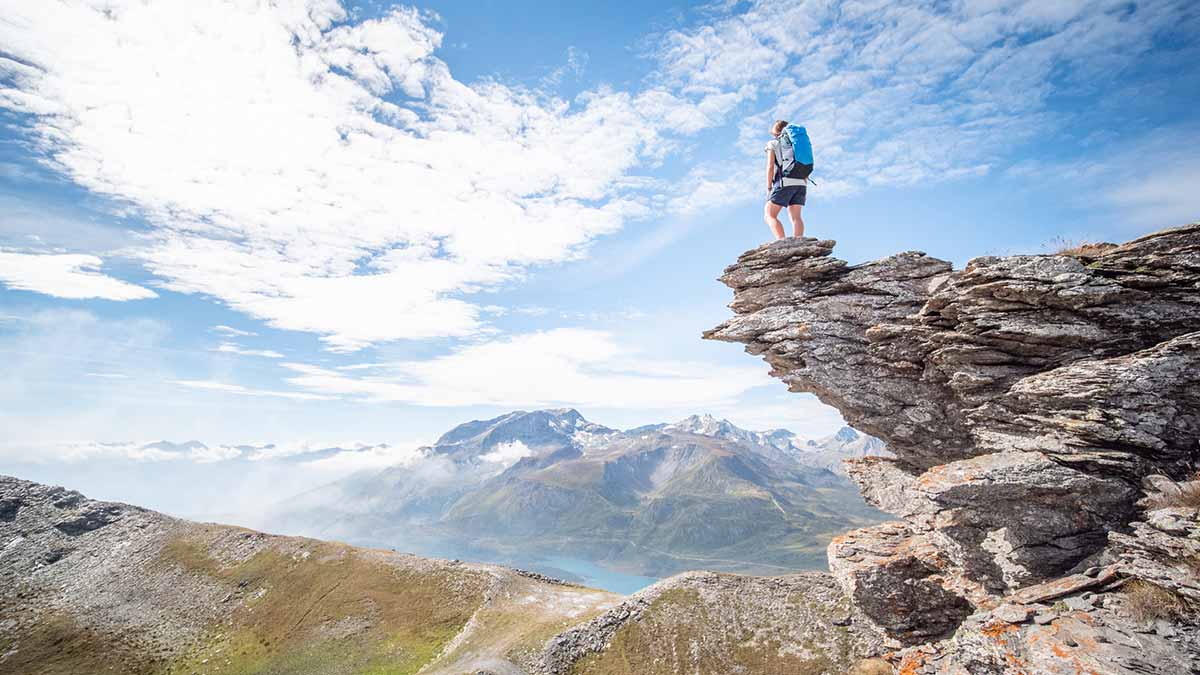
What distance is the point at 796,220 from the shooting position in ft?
96.8

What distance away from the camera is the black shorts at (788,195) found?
2753cm

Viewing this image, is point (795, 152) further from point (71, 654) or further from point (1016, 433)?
point (71, 654)

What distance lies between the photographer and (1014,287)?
2180cm

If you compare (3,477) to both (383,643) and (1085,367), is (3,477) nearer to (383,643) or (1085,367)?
(383,643)

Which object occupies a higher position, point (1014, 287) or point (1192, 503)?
point (1014, 287)

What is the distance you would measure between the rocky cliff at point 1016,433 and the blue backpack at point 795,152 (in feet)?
16.3

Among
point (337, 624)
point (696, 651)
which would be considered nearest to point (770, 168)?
point (696, 651)

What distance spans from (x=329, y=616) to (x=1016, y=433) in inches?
3132

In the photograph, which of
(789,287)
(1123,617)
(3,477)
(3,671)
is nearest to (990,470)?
(1123,617)

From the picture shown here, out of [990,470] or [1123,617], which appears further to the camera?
[990,470]

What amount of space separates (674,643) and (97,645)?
77819 millimetres

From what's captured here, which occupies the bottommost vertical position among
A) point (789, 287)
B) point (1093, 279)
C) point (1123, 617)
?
point (1123, 617)

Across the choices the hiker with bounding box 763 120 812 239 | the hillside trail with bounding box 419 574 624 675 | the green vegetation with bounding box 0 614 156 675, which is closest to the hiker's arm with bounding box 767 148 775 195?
the hiker with bounding box 763 120 812 239

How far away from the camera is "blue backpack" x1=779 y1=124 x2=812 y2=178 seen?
26094mm
